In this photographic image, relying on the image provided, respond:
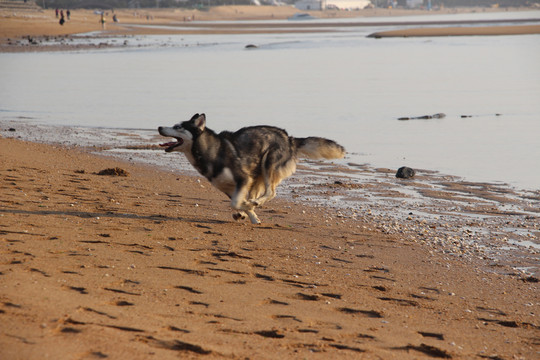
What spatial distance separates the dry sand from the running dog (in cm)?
41

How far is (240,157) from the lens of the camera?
8.28 meters

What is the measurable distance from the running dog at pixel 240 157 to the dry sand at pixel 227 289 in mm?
408

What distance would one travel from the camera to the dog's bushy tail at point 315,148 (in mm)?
8828

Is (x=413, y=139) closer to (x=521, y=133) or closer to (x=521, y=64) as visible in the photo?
(x=521, y=133)

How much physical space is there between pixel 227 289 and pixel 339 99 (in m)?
18.3

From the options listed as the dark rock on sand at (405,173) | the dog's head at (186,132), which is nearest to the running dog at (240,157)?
the dog's head at (186,132)

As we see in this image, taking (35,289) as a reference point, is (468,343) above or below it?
below

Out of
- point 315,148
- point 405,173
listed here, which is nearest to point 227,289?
point 315,148

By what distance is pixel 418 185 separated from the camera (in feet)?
36.5

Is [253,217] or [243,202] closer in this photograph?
[243,202]

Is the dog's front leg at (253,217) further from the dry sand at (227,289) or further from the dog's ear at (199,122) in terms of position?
the dog's ear at (199,122)

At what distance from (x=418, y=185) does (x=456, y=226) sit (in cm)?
258

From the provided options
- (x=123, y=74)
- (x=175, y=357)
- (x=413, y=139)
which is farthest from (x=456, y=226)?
(x=123, y=74)

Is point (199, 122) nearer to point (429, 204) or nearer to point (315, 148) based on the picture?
point (315, 148)
